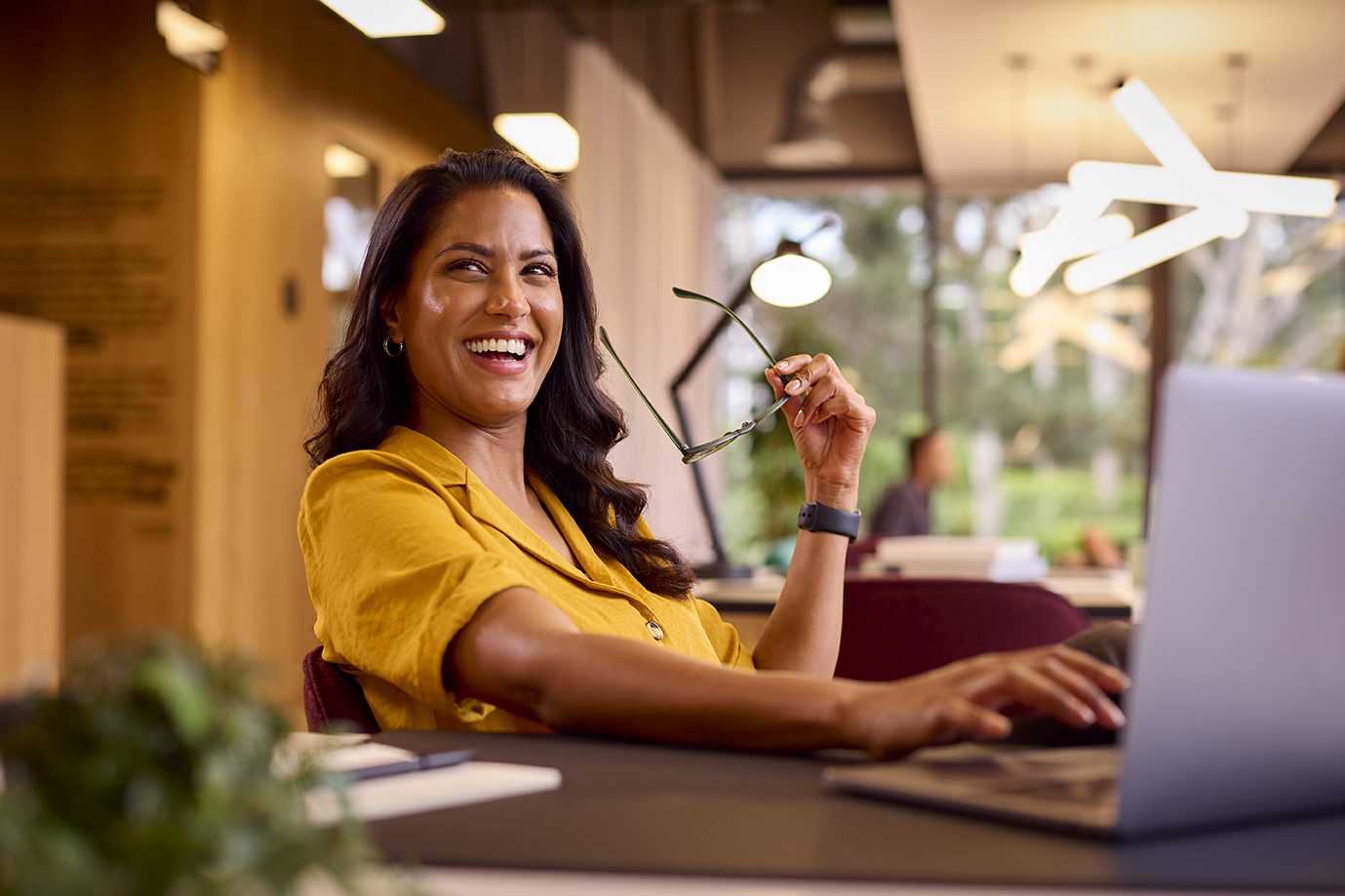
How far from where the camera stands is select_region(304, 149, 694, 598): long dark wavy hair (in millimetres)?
1627

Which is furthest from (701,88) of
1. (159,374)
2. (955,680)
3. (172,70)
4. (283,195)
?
(955,680)

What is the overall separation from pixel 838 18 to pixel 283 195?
2.99 metres

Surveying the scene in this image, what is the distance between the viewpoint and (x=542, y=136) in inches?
194

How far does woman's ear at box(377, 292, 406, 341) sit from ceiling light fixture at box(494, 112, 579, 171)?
10.7ft

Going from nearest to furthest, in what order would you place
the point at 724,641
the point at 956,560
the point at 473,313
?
the point at 473,313 < the point at 724,641 < the point at 956,560

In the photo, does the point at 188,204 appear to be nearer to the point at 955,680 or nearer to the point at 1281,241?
the point at 955,680

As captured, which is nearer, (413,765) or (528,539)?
(413,765)

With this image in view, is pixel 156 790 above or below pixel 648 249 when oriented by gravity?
below

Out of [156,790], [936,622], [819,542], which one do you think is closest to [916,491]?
[936,622]

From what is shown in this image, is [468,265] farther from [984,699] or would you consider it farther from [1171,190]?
[1171,190]

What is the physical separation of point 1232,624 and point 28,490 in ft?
15.1

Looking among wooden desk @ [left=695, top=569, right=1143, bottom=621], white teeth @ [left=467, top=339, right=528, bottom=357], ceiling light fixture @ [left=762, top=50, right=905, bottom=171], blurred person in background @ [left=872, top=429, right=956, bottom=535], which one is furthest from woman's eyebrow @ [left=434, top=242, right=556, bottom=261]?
blurred person in background @ [left=872, top=429, right=956, bottom=535]

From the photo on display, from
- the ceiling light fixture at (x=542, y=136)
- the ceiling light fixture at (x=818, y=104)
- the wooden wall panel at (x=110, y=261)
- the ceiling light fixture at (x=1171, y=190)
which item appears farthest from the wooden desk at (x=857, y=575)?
the ceiling light fixture at (x=818, y=104)

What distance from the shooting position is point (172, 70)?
5.35 meters
